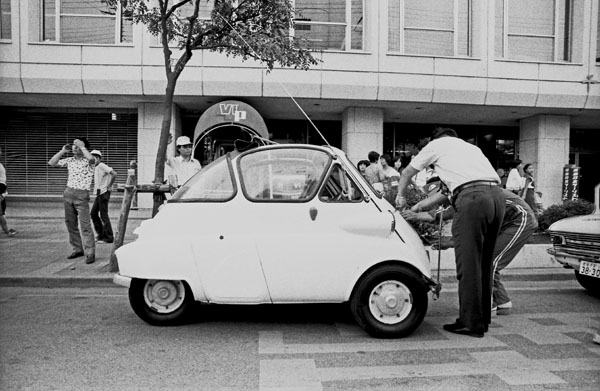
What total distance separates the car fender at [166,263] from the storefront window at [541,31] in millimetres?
14556

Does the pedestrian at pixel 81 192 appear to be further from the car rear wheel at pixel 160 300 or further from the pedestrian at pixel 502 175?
the pedestrian at pixel 502 175

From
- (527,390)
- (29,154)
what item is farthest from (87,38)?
(527,390)

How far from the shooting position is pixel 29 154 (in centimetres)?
1667

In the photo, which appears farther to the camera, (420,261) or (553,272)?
(553,272)

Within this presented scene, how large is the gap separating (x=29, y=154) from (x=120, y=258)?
1386 centimetres

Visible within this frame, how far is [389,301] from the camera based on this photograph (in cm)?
466

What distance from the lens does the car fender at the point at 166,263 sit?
4.73 m

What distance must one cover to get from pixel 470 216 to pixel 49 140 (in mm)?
15447

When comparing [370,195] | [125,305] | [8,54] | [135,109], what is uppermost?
[8,54]

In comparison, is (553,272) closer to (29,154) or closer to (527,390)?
(527,390)

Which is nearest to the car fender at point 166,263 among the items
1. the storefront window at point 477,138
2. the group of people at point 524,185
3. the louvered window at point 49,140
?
the group of people at point 524,185

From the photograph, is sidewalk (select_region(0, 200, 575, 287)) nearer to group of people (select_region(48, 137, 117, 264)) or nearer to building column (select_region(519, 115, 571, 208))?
group of people (select_region(48, 137, 117, 264))

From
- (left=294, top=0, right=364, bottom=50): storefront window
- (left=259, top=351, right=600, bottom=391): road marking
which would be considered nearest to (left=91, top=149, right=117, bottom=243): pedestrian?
(left=259, top=351, right=600, bottom=391): road marking

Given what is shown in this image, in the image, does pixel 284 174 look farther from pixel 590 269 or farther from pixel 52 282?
pixel 52 282
